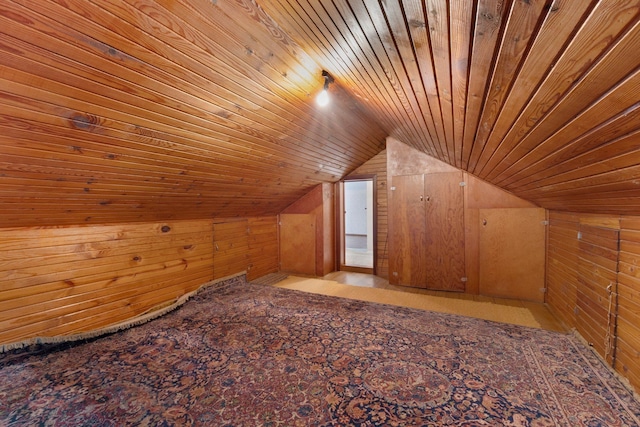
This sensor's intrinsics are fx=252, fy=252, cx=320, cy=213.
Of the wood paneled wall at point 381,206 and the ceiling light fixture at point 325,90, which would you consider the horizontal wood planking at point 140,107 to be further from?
the wood paneled wall at point 381,206

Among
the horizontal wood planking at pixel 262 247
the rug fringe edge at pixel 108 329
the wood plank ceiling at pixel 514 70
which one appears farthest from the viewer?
the horizontal wood planking at pixel 262 247

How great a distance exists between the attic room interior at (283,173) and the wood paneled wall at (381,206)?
3.95 feet

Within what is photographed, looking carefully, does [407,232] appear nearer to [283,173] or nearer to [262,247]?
[283,173]

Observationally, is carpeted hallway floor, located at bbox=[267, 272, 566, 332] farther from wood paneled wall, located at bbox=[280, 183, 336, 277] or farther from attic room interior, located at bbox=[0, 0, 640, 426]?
wood paneled wall, located at bbox=[280, 183, 336, 277]

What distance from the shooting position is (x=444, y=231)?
11.7 feet

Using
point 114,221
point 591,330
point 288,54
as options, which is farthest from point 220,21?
point 591,330

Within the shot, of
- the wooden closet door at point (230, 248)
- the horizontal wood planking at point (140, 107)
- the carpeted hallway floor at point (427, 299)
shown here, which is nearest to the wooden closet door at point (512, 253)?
the carpeted hallway floor at point (427, 299)

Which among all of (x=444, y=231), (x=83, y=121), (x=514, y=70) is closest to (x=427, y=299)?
(x=444, y=231)

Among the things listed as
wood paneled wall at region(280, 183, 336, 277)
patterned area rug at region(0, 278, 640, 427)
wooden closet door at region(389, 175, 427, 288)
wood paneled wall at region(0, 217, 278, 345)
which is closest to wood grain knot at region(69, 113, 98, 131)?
wood paneled wall at region(0, 217, 278, 345)

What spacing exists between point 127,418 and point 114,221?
6.36 ft

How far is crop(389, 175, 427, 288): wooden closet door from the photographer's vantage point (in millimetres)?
3713

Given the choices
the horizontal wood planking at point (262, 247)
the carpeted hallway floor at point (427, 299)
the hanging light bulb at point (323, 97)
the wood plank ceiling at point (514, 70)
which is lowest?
the carpeted hallway floor at point (427, 299)

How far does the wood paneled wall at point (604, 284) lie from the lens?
1.62 meters

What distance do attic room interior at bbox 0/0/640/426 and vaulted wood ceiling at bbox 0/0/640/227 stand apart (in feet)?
0.03
